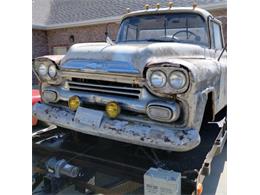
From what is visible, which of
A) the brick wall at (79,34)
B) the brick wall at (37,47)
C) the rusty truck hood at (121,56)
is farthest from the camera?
the brick wall at (79,34)

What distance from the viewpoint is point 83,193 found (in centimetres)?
272

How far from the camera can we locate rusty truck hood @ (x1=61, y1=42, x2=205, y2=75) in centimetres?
259

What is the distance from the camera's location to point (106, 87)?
9.07 feet

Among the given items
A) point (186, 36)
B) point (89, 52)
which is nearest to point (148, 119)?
point (89, 52)

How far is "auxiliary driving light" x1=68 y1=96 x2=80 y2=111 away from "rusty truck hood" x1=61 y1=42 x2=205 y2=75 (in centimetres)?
30

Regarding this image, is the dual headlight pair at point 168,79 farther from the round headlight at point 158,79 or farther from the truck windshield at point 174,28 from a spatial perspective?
the truck windshield at point 174,28

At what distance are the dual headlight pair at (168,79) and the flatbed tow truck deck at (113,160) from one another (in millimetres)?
704

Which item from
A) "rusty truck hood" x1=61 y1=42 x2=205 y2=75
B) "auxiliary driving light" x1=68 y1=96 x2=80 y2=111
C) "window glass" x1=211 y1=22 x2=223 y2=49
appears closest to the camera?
"rusty truck hood" x1=61 y1=42 x2=205 y2=75

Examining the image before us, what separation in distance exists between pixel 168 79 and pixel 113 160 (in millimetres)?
945

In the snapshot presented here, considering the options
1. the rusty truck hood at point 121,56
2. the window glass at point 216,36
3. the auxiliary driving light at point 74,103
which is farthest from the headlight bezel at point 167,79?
the window glass at point 216,36

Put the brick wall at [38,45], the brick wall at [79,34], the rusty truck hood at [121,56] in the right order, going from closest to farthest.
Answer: the rusty truck hood at [121,56] < the brick wall at [38,45] < the brick wall at [79,34]

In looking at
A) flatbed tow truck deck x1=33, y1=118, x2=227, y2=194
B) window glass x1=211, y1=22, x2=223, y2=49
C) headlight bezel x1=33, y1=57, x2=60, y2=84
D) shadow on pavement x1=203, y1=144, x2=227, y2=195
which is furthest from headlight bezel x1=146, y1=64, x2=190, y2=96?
window glass x1=211, y1=22, x2=223, y2=49

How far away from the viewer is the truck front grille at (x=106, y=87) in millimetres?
2619

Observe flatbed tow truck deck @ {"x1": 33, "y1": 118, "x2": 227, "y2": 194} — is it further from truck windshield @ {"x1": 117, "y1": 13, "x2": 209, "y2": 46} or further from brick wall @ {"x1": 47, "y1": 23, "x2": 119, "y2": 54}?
brick wall @ {"x1": 47, "y1": 23, "x2": 119, "y2": 54}
